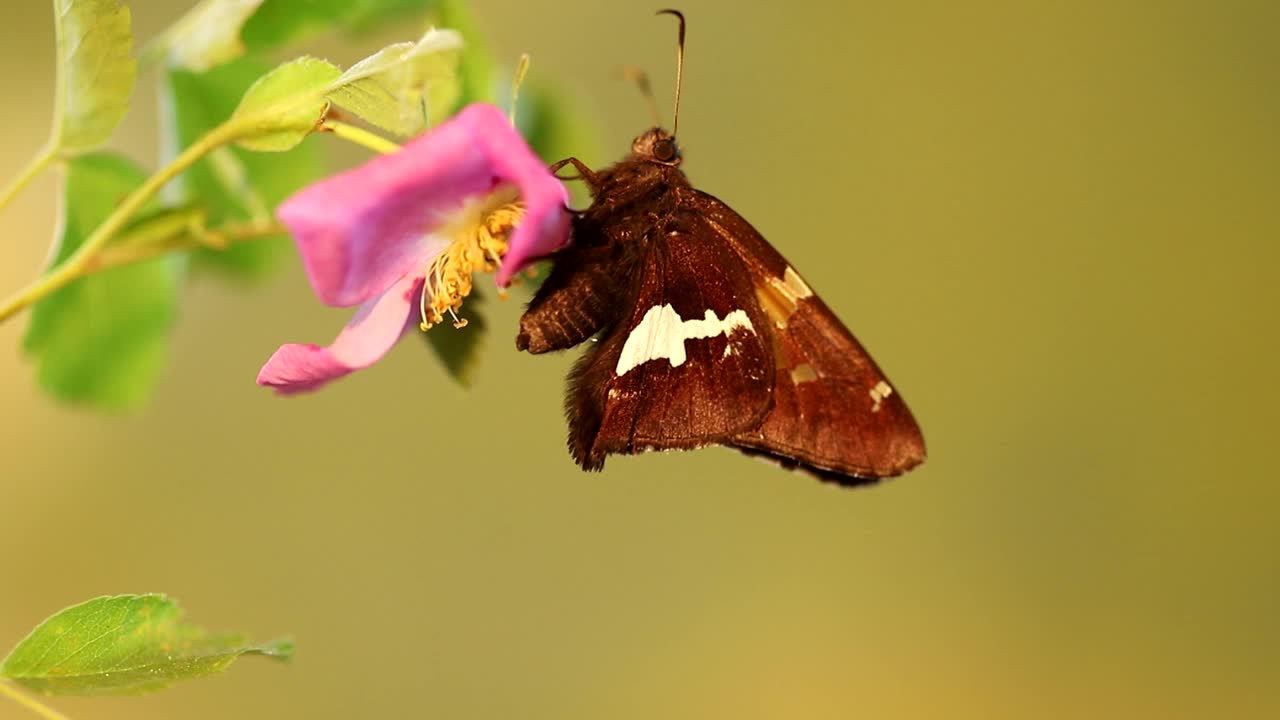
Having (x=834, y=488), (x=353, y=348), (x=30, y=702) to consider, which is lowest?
(x=30, y=702)

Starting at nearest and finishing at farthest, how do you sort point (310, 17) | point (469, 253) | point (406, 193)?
point (406, 193)
point (469, 253)
point (310, 17)

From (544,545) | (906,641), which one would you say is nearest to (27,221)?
(544,545)

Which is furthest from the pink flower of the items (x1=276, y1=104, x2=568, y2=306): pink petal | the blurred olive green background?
the blurred olive green background

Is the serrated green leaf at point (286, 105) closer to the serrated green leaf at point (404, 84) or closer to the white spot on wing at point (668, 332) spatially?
the serrated green leaf at point (404, 84)

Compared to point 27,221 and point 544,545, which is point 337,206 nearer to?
point 27,221

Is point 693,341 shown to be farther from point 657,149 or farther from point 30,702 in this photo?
point 30,702

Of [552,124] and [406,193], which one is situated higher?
[552,124]

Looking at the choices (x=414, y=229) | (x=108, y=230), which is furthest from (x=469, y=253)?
(x=108, y=230)
